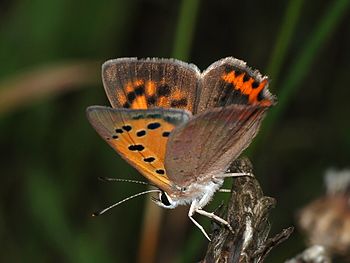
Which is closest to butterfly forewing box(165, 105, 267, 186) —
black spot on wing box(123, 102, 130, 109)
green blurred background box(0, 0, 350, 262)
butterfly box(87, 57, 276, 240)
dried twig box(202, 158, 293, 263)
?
butterfly box(87, 57, 276, 240)

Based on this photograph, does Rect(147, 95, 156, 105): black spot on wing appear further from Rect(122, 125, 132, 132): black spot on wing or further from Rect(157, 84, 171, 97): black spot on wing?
Rect(122, 125, 132, 132): black spot on wing

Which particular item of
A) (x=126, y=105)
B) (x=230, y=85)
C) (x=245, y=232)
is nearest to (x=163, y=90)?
(x=126, y=105)

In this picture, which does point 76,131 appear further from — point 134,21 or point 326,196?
point 326,196

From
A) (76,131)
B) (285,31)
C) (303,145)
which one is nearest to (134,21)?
(76,131)

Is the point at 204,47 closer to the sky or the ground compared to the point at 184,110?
closer to the ground

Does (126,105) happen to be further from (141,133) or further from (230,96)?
(230,96)

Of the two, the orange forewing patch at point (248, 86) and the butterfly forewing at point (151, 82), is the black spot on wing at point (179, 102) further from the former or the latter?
the orange forewing patch at point (248, 86)

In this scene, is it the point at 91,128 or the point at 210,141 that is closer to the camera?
the point at 210,141
